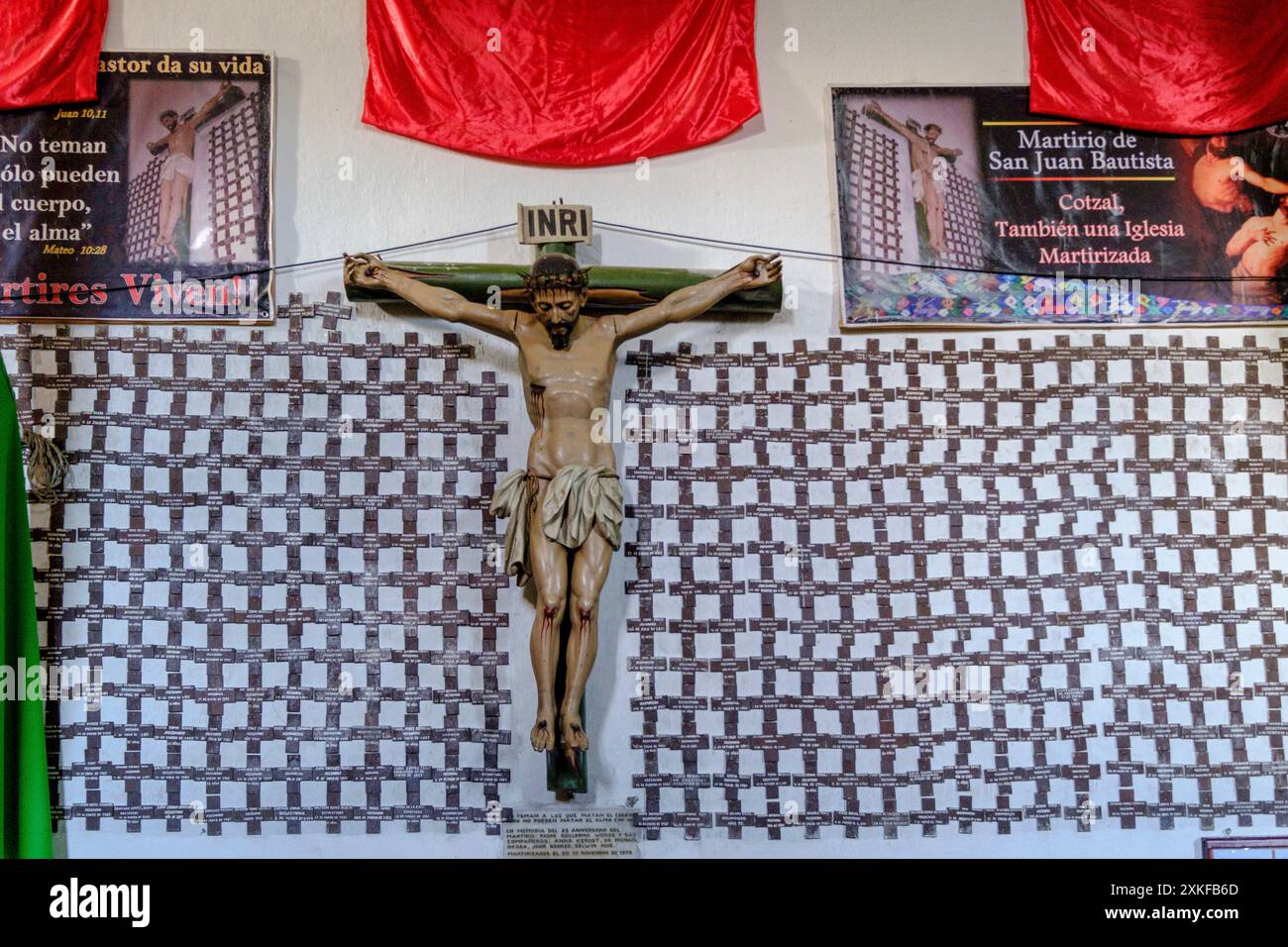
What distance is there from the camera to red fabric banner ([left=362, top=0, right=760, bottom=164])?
21.0 feet

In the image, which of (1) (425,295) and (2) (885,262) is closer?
(1) (425,295)

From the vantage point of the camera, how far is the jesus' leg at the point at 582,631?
5.65 metres

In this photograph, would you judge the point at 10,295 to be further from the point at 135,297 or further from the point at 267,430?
the point at 267,430

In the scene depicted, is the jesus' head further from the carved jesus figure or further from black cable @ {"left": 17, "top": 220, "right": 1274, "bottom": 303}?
black cable @ {"left": 17, "top": 220, "right": 1274, "bottom": 303}

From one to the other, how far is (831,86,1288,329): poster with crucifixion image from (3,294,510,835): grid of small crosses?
6.37ft

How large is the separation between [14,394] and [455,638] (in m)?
2.16

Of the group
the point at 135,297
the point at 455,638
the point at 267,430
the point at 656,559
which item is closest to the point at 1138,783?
the point at 656,559

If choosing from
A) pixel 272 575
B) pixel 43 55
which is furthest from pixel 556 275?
pixel 43 55

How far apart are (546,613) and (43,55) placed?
3345mm

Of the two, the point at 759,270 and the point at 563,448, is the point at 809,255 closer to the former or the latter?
the point at 759,270

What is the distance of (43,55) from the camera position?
6.23 meters

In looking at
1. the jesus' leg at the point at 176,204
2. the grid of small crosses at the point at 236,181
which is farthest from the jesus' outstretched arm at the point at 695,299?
the jesus' leg at the point at 176,204

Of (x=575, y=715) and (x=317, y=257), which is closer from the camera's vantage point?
(x=575, y=715)

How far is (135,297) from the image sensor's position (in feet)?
20.1
